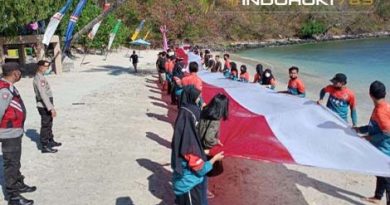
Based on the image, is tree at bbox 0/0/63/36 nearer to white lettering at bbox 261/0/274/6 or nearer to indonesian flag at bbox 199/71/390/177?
indonesian flag at bbox 199/71/390/177

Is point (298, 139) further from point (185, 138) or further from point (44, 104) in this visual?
point (44, 104)

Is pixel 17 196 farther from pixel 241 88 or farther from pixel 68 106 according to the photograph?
pixel 68 106

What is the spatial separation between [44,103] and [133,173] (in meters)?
2.05

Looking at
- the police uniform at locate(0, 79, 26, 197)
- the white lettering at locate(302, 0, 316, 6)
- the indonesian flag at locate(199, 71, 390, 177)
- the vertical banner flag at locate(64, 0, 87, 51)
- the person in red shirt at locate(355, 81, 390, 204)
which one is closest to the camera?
the indonesian flag at locate(199, 71, 390, 177)

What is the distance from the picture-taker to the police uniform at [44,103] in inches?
303

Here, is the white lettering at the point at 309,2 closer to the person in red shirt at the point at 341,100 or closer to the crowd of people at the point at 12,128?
the person in red shirt at the point at 341,100

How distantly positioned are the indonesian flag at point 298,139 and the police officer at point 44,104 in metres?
3.45

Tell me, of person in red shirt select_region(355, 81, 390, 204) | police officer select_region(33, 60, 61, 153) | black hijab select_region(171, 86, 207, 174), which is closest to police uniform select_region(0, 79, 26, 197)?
police officer select_region(33, 60, 61, 153)

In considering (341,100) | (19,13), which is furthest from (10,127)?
(19,13)

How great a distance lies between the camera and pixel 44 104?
25.7ft

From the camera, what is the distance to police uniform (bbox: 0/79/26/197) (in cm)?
555

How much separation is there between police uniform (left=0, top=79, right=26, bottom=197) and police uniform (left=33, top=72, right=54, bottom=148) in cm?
196

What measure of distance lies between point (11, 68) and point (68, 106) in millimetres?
7661

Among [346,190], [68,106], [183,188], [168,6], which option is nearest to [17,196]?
[183,188]
